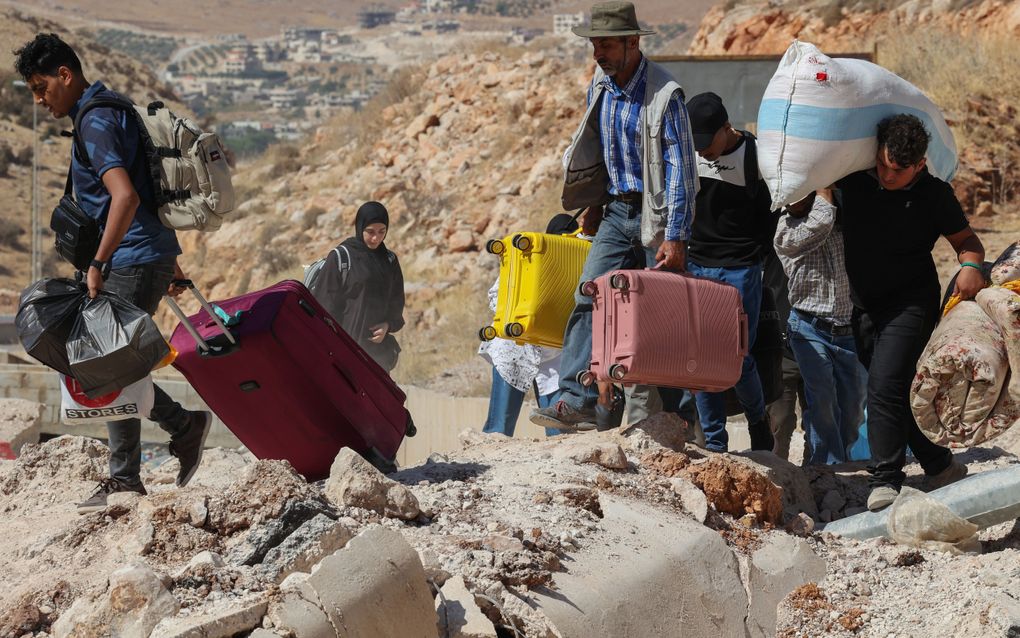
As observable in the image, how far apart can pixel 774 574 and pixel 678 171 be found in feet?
5.68

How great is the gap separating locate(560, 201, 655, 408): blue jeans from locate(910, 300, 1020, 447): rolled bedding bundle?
1.33 meters

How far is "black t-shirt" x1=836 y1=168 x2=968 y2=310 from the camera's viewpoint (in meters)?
5.54

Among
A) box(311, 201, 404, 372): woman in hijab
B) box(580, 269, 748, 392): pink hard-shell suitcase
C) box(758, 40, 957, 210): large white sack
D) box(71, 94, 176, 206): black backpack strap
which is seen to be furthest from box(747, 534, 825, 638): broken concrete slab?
box(311, 201, 404, 372): woman in hijab

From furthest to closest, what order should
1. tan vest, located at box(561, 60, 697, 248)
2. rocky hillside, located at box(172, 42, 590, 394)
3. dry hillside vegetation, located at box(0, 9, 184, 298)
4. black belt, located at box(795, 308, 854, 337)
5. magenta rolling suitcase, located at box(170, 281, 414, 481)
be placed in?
dry hillside vegetation, located at box(0, 9, 184, 298), rocky hillside, located at box(172, 42, 590, 394), black belt, located at box(795, 308, 854, 337), tan vest, located at box(561, 60, 697, 248), magenta rolling suitcase, located at box(170, 281, 414, 481)

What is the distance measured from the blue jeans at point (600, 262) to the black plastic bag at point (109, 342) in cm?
187

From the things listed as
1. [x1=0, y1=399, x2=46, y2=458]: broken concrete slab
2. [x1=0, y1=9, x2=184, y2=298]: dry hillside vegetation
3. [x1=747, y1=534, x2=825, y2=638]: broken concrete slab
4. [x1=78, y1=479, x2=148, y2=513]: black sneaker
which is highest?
[x1=78, y1=479, x2=148, y2=513]: black sneaker

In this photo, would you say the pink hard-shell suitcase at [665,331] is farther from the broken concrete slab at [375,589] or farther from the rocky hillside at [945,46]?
the rocky hillside at [945,46]

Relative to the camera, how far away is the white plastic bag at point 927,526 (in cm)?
538

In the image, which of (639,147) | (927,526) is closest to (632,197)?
(639,147)

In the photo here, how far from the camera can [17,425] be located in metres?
9.77

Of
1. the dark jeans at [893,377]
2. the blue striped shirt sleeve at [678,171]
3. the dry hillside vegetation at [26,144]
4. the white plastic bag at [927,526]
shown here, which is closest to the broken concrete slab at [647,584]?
the white plastic bag at [927,526]

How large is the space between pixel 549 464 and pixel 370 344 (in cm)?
353

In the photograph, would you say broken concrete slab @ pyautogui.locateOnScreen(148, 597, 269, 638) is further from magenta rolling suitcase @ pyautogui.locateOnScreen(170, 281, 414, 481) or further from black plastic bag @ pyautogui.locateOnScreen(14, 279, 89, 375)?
black plastic bag @ pyautogui.locateOnScreen(14, 279, 89, 375)

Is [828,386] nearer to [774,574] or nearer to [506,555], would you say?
[774,574]
